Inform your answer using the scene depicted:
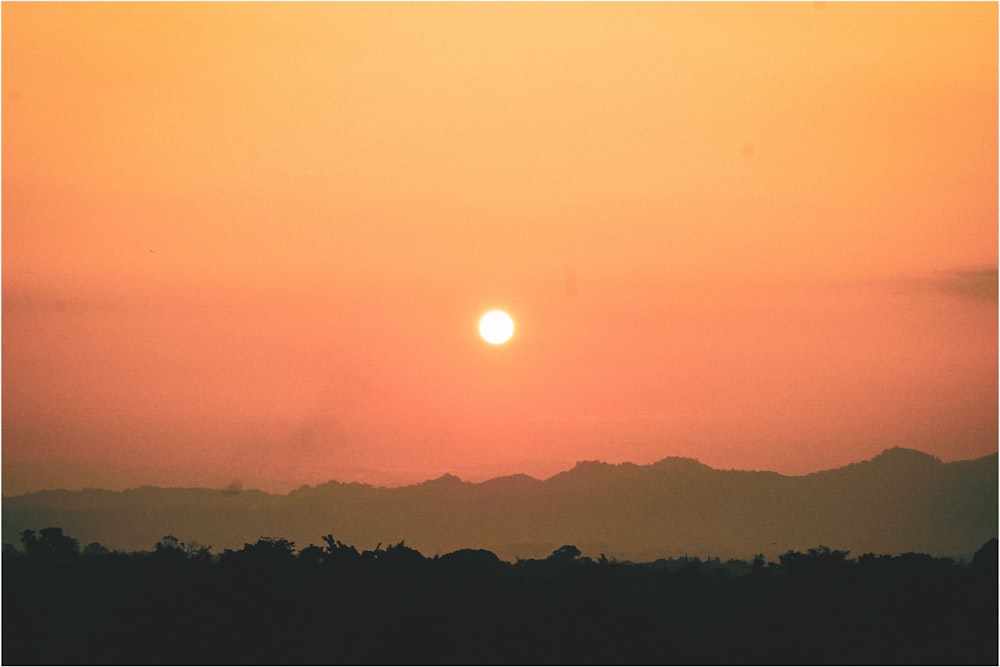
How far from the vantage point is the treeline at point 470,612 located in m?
30.8

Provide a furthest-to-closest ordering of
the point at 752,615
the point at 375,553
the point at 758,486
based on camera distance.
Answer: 1. the point at 758,486
2. the point at 375,553
3. the point at 752,615

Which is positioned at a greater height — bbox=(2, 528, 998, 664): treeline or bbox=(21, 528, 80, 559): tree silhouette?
bbox=(21, 528, 80, 559): tree silhouette

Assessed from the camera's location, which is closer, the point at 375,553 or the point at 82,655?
the point at 82,655

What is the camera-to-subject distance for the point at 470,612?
111 feet

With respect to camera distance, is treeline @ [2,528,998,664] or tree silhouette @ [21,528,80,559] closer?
treeline @ [2,528,998,664]

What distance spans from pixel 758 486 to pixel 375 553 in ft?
85.5

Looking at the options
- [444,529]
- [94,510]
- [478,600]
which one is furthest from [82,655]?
[444,529]

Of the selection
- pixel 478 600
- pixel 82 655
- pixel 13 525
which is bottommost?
pixel 82 655

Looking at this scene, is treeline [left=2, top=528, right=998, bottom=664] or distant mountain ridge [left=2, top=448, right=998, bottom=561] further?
Answer: distant mountain ridge [left=2, top=448, right=998, bottom=561]

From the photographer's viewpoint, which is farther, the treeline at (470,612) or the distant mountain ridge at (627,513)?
the distant mountain ridge at (627,513)

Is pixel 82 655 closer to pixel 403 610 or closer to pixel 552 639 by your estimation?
pixel 403 610

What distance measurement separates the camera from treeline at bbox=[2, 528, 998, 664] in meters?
30.8

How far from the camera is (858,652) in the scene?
30781mm

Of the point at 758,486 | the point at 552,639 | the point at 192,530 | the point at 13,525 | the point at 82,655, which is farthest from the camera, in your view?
the point at 758,486
